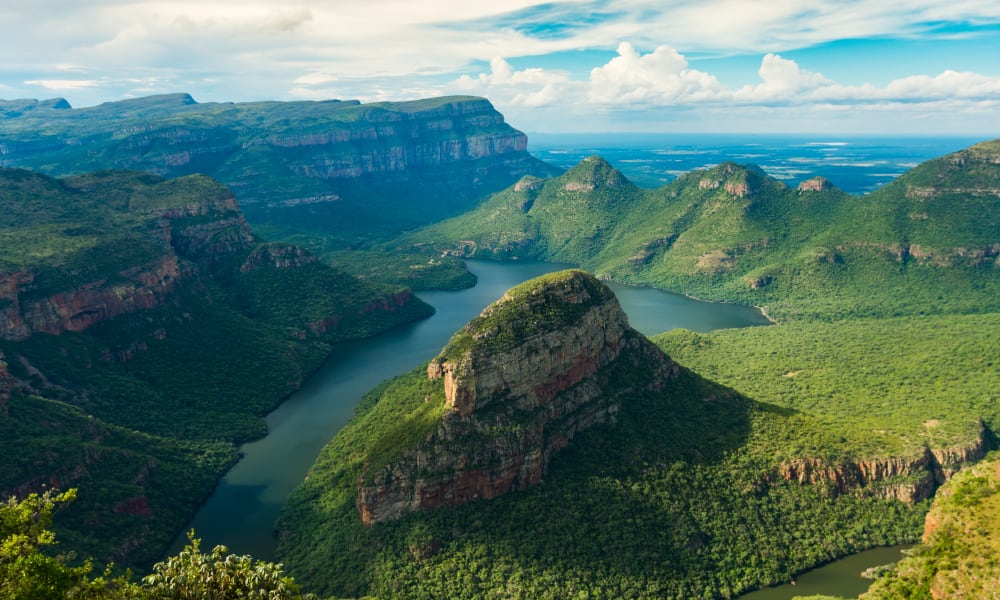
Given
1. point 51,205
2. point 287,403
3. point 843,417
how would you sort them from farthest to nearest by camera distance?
point 51,205, point 287,403, point 843,417

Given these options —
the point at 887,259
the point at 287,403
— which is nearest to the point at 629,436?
the point at 287,403

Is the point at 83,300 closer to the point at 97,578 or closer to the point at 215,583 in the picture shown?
the point at 97,578

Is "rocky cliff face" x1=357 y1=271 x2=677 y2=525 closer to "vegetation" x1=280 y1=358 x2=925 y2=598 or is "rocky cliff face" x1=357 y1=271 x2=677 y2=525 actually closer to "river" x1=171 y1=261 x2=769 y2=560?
"vegetation" x1=280 y1=358 x2=925 y2=598

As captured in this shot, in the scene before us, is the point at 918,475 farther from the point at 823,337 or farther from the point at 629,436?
the point at 823,337

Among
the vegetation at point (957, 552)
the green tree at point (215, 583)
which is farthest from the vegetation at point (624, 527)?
the green tree at point (215, 583)

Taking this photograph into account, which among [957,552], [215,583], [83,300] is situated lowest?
[957,552]

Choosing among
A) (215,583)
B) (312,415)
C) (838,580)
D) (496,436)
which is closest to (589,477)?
(496,436)
